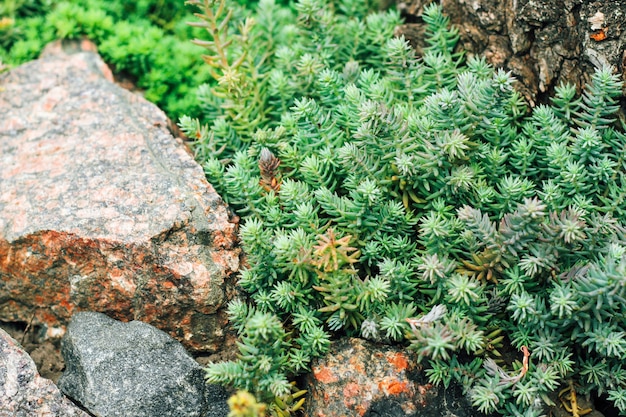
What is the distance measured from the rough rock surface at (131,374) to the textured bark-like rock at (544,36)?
8.81 feet

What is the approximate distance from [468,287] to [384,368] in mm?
607

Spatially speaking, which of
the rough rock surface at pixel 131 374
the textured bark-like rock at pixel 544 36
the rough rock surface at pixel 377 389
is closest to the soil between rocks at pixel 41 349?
the rough rock surface at pixel 131 374

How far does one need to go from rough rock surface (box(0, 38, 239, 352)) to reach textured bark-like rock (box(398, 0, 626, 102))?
6.72 ft

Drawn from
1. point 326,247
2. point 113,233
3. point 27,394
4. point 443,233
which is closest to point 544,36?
point 443,233

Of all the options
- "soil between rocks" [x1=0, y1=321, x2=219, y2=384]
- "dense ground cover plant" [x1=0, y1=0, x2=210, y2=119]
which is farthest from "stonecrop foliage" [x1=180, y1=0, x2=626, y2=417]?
"dense ground cover plant" [x1=0, y1=0, x2=210, y2=119]

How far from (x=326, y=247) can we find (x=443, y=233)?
0.61 metres

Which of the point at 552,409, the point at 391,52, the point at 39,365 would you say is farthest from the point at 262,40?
the point at 552,409

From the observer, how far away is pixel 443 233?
3289 mm

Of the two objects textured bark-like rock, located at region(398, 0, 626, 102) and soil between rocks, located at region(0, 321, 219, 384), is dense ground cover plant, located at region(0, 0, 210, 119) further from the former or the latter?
textured bark-like rock, located at region(398, 0, 626, 102)

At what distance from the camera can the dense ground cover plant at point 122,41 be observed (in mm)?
5152

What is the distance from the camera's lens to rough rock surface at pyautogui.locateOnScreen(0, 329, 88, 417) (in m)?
3.38

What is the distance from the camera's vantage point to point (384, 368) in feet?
10.9

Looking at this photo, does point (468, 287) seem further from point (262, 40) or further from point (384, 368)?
point (262, 40)

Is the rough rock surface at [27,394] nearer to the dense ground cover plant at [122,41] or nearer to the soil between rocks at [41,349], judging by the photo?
the soil between rocks at [41,349]
